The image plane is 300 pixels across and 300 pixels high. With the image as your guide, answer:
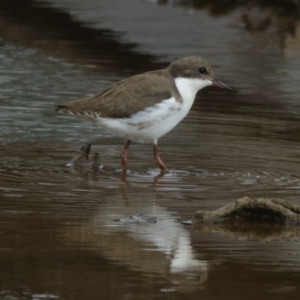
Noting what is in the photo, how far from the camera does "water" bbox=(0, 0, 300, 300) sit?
690 cm

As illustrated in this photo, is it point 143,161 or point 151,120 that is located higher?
point 151,120

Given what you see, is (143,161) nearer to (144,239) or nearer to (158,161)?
(158,161)

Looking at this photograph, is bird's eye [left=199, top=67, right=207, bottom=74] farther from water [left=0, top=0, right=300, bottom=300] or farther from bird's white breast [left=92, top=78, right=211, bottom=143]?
water [left=0, top=0, right=300, bottom=300]

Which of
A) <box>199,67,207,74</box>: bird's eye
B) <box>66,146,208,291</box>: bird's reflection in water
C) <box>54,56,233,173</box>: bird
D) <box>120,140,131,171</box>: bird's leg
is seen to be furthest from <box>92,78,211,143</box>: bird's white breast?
<box>66,146,208,291</box>: bird's reflection in water

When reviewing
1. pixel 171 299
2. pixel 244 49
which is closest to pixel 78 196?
pixel 171 299

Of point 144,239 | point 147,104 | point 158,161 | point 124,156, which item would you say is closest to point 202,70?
point 147,104

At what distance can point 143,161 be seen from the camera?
11.2 m

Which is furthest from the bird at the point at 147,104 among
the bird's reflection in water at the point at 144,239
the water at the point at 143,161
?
the bird's reflection in water at the point at 144,239

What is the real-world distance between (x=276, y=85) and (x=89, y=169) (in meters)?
5.39

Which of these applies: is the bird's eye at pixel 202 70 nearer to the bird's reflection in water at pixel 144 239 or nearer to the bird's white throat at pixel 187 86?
the bird's white throat at pixel 187 86

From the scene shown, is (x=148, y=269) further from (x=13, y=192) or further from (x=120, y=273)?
(x=13, y=192)

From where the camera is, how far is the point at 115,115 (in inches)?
418

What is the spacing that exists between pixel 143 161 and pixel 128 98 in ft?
2.63

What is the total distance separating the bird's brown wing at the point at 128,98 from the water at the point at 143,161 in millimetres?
495
